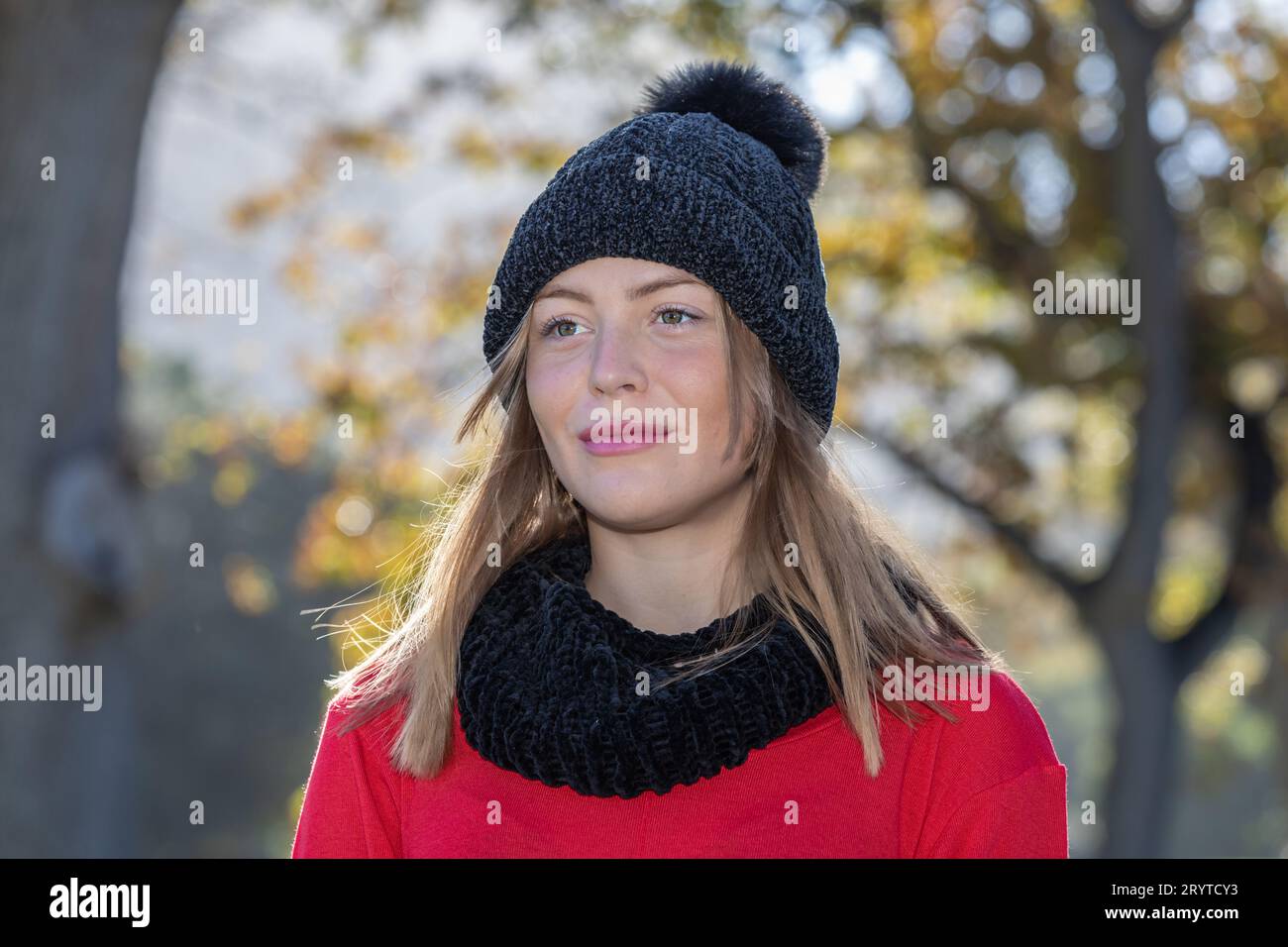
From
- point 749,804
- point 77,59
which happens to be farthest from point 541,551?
point 77,59

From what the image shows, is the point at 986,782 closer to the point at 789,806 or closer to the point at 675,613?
the point at 789,806

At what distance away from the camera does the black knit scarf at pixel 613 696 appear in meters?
2.23

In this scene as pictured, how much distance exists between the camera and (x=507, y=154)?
11.0 metres

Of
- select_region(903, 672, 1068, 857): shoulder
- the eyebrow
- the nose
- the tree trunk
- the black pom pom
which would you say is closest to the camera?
select_region(903, 672, 1068, 857): shoulder

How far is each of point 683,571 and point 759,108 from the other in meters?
0.88

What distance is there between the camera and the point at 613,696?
230 cm

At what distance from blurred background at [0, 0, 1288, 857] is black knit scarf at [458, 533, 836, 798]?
331 cm

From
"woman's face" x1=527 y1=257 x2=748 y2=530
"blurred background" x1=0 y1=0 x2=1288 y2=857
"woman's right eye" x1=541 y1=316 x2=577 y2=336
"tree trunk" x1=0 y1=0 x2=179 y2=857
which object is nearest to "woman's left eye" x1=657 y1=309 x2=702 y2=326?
"woman's face" x1=527 y1=257 x2=748 y2=530

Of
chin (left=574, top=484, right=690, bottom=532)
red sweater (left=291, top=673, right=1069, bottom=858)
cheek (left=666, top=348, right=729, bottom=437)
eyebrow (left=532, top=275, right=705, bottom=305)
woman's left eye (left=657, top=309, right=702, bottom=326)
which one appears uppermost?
eyebrow (left=532, top=275, right=705, bottom=305)

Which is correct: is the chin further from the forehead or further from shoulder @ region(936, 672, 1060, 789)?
shoulder @ region(936, 672, 1060, 789)

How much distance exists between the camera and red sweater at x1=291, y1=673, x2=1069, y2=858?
7.16ft

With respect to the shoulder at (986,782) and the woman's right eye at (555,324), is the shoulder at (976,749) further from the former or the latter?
the woman's right eye at (555,324)

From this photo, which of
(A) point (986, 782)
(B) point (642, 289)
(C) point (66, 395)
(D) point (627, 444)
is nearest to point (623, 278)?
(B) point (642, 289)
